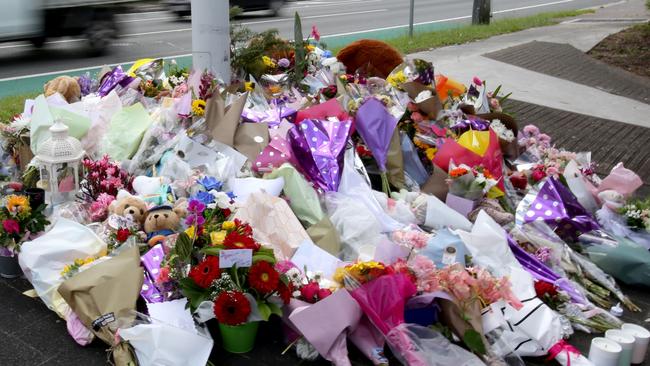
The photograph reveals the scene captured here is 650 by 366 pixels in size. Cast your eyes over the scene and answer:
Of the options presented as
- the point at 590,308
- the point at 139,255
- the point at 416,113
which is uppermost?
the point at 416,113

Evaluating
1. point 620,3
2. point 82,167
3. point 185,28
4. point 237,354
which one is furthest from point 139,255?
point 620,3

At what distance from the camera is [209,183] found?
4332 millimetres

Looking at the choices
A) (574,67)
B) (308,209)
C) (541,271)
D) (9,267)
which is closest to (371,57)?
(308,209)

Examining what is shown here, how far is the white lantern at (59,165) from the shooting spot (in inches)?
168

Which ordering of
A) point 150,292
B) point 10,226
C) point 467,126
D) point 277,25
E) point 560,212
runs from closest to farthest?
1. point 150,292
2. point 10,226
3. point 560,212
4. point 467,126
5. point 277,25

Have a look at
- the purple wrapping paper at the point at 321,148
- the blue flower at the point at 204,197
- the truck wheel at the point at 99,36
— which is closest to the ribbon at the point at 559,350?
the purple wrapping paper at the point at 321,148

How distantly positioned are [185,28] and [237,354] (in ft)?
40.1

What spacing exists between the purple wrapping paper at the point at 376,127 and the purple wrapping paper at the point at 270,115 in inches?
22.4

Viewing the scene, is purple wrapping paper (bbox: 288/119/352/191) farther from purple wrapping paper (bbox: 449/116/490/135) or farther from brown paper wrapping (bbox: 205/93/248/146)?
purple wrapping paper (bbox: 449/116/490/135)

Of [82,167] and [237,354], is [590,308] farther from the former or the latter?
[82,167]

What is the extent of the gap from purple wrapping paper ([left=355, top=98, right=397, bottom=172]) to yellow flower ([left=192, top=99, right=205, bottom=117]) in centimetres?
109

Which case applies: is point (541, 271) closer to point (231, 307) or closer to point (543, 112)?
point (231, 307)

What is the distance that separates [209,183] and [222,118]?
745mm

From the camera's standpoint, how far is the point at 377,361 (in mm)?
3260
